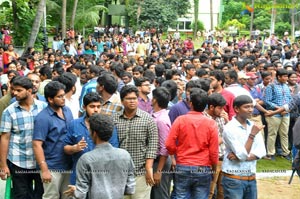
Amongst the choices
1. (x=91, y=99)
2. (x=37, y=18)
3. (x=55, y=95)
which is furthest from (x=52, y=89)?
(x=37, y=18)

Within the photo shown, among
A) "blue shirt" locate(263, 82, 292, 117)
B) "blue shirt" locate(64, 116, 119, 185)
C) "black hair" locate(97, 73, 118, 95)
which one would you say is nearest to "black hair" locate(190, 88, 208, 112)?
"blue shirt" locate(64, 116, 119, 185)

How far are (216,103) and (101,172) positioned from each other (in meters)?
2.28

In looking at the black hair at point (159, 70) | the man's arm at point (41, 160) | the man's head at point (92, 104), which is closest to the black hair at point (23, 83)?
the man's arm at point (41, 160)

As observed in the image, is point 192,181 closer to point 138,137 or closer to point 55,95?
point 138,137

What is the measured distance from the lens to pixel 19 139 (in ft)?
19.5

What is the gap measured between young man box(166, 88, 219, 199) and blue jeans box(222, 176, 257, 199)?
272 mm

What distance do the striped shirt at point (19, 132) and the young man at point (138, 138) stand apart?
1022 millimetres

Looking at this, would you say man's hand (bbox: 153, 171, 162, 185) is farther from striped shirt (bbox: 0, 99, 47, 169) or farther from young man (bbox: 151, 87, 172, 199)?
striped shirt (bbox: 0, 99, 47, 169)

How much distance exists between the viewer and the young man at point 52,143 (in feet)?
18.7

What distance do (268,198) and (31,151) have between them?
3732mm

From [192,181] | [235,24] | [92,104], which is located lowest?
[192,181]

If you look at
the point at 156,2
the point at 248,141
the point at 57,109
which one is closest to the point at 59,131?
the point at 57,109

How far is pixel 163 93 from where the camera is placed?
20.9 feet

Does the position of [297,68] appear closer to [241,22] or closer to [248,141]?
[248,141]
